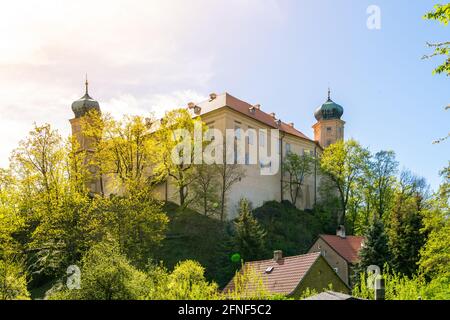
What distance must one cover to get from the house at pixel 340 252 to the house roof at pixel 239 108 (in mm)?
15609

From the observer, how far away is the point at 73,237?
97.4ft

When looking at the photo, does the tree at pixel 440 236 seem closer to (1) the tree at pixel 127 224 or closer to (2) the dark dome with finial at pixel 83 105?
(1) the tree at pixel 127 224

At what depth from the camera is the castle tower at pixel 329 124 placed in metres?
67.2

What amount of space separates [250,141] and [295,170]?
23.8 feet

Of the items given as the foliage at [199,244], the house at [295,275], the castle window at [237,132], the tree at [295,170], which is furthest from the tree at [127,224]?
the tree at [295,170]

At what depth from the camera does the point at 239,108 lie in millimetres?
50875

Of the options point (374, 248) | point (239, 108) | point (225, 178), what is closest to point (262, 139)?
point (239, 108)

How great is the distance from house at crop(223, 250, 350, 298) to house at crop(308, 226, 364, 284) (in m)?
8.97

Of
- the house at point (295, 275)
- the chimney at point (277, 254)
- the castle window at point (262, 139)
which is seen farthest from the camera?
the castle window at point (262, 139)

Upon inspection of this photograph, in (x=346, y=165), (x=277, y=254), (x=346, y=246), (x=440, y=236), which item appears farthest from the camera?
(x=346, y=165)

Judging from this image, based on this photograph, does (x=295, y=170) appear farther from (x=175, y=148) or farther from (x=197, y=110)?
(x=175, y=148)

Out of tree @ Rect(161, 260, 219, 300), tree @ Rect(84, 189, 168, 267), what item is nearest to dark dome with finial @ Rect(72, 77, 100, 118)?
tree @ Rect(84, 189, 168, 267)

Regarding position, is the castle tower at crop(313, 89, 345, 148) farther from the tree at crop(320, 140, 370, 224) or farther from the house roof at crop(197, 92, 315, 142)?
the tree at crop(320, 140, 370, 224)

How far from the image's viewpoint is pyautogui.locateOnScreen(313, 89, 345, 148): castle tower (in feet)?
221
